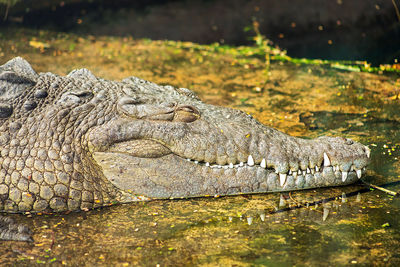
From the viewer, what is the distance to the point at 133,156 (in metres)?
4.78

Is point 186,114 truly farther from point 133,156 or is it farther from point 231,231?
point 231,231

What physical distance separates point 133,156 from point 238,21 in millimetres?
8745

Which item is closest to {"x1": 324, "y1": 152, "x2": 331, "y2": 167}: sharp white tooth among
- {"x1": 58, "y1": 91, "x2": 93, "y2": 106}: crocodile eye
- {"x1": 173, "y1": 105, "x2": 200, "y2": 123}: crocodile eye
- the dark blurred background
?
{"x1": 173, "y1": 105, "x2": 200, "y2": 123}: crocodile eye

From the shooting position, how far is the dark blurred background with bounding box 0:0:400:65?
36.6 ft

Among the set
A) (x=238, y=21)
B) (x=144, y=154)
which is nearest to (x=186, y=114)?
(x=144, y=154)

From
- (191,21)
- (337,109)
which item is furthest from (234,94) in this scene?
(191,21)

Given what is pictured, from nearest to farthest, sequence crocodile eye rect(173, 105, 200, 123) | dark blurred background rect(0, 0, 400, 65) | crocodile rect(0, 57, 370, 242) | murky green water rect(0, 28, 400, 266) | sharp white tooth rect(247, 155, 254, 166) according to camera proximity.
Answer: murky green water rect(0, 28, 400, 266), crocodile rect(0, 57, 370, 242), sharp white tooth rect(247, 155, 254, 166), crocodile eye rect(173, 105, 200, 123), dark blurred background rect(0, 0, 400, 65)

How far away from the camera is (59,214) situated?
4.65 metres

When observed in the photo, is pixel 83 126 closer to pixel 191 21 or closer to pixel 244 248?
pixel 244 248

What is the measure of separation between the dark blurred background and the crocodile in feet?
18.9

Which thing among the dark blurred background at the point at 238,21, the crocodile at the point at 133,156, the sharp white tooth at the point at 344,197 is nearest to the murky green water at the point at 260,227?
the sharp white tooth at the point at 344,197

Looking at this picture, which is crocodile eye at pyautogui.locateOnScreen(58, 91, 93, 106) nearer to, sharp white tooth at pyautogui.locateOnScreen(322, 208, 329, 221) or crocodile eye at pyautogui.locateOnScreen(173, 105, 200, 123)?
crocodile eye at pyautogui.locateOnScreen(173, 105, 200, 123)

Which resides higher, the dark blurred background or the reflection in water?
the dark blurred background

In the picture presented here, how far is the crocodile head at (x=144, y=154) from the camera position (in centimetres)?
472
